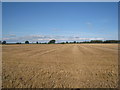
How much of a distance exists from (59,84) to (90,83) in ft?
4.74

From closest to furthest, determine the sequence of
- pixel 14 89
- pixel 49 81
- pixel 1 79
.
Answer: pixel 14 89, pixel 49 81, pixel 1 79

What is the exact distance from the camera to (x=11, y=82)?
13.4ft

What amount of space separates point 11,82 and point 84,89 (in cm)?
338

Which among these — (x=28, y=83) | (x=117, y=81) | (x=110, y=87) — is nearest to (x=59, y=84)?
(x=28, y=83)

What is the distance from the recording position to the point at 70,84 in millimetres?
3898

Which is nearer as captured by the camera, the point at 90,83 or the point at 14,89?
the point at 14,89

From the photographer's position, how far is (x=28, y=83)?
13.0 ft

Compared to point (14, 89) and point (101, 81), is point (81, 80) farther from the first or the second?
point (14, 89)

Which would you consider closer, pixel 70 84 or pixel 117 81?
pixel 70 84

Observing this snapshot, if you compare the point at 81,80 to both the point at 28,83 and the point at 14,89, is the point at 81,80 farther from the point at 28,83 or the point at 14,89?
the point at 14,89

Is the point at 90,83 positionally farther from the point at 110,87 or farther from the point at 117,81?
the point at 117,81

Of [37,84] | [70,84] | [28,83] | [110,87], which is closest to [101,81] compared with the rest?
[110,87]

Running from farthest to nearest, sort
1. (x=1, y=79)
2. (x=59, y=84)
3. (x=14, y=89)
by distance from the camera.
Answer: (x=1, y=79), (x=59, y=84), (x=14, y=89)

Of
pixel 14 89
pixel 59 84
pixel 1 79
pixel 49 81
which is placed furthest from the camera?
pixel 1 79
